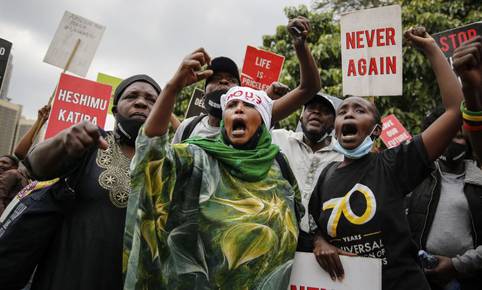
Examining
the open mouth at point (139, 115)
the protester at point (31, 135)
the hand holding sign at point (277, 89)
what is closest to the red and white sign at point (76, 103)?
the protester at point (31, 135)

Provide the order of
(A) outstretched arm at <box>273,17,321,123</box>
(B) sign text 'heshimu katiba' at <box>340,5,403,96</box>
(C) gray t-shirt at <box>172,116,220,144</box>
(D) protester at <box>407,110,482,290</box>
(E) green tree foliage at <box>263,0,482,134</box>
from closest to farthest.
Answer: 1. (D) protester at <box>407,110,482,290</box>
2. (A) outstretched arm at <box>273,17,321,123</box>
3. (C) gray t-shirt at <box>172,116,220,144</box>
4. (B) sign text 'heshimu katiba' at <box>340,5,403,96</box>
5. (E) green tree foliage at <box>263,0,482,134</box>

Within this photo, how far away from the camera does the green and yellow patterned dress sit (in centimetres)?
187

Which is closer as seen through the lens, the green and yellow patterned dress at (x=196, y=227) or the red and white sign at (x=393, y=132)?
the green and yellow patterned dress at (x=196, y=227)

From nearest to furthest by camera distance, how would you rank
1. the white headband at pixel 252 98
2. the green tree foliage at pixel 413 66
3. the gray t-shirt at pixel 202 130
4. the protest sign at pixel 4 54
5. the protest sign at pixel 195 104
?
the white headband at pixel 252 98
the gray t-shirt at pixel 202 130
the protest sign at pixel 4 54
the protest sign at pixel 195 104
the green tree foliage at pixel 413 66

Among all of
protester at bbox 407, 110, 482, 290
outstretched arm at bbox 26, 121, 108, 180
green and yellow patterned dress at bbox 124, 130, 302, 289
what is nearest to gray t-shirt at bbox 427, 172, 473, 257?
protester at bbox 407, 110, 482, 290

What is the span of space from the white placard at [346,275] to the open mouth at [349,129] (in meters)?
0.74

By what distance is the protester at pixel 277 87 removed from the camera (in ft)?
9.24

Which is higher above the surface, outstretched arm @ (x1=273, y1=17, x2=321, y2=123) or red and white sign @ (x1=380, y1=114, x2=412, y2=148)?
red and white sign @ (x1=380, y1=114, x2=412, y2=148)

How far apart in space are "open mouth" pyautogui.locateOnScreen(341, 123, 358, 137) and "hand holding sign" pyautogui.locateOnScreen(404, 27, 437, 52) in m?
0.56

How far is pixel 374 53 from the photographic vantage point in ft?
12.2

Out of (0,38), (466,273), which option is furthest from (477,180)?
(0,38)

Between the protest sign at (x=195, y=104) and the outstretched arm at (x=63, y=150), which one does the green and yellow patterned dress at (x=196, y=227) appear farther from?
the protest sign at (x=195, y=104)

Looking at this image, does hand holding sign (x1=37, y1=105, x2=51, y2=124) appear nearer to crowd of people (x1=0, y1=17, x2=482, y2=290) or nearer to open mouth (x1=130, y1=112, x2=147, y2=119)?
crowd of people (x1=0, y1=17, x2=482, y2=290)

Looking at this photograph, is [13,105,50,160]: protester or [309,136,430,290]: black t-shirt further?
[13,105,50,160]: protester
